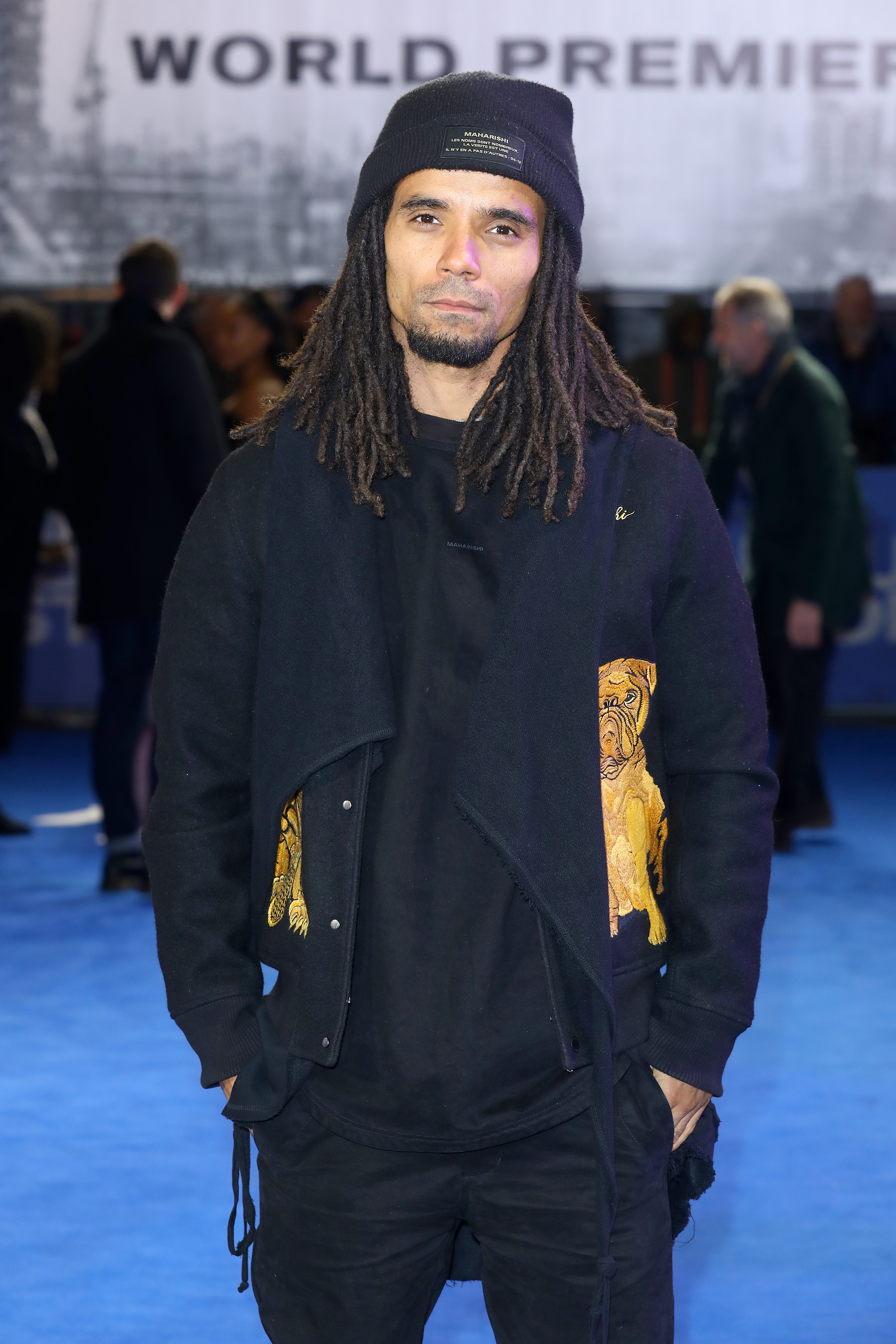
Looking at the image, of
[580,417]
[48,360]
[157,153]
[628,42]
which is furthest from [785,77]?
[580,417]

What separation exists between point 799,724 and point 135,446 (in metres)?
2.59

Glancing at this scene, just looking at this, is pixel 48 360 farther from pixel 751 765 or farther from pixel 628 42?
pixel 751 765

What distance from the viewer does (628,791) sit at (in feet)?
6.55

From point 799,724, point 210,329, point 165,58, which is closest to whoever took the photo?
point 799,724

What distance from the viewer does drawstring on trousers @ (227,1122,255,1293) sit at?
6.76ft

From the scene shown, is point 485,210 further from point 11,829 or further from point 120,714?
point 11,829

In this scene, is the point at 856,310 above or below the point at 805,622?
above

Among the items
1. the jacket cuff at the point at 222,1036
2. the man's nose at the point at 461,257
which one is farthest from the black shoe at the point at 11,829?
the man's nose at the point at 461,257

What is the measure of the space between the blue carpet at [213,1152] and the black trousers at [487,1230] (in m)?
0.07

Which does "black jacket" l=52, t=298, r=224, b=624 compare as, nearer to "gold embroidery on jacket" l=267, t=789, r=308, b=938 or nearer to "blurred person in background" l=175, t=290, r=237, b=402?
"blurred person in background" l=175, t=290, r=237, b=402

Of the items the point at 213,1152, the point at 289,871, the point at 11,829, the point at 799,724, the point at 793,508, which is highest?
the point at 289,871

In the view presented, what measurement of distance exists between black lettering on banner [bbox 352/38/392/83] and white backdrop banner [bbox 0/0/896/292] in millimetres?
12

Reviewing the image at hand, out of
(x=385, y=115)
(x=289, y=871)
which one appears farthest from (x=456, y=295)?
(x=385, y=115)

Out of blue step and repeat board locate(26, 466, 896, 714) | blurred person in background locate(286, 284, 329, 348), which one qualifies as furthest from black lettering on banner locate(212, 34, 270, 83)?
blue step and repeat board locate(26, 466, 896, 714)
